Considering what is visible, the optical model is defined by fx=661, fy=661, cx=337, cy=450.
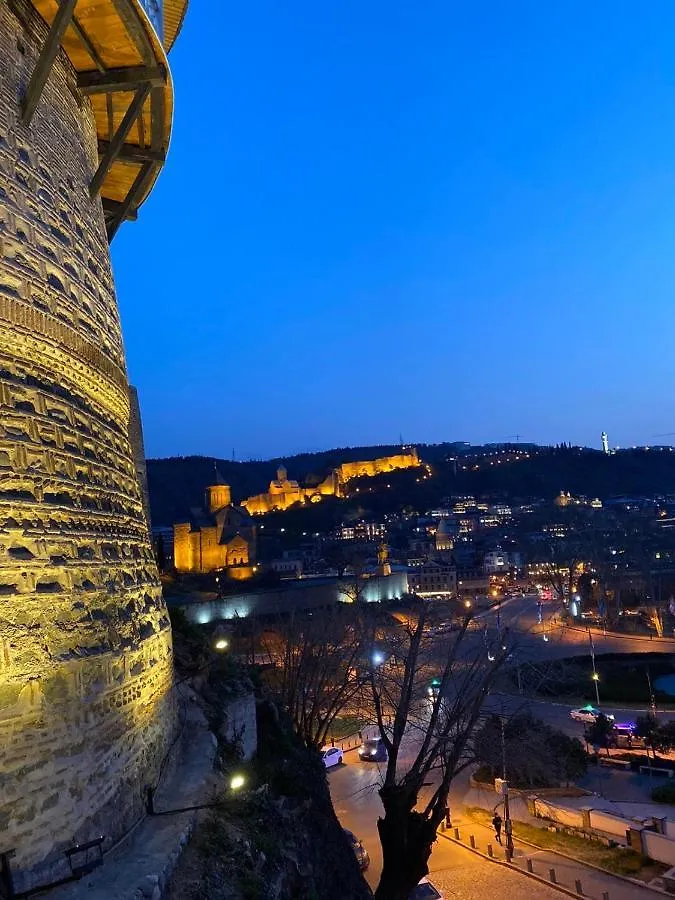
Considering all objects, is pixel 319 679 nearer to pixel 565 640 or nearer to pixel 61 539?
pixel 61 539

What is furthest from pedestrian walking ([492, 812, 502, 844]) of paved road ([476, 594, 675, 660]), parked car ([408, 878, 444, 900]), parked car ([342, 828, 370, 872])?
paved road ([476, 594, 675, 660])

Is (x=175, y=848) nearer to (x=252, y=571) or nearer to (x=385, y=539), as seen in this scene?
(x=252, y=571)

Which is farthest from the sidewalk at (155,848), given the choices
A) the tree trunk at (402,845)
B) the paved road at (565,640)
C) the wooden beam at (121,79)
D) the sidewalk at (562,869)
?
the paved road at (565,640)

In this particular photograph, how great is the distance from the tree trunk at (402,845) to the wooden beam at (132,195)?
32.2 ft

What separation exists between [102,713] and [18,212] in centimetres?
404

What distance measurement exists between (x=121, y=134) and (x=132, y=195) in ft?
10.8

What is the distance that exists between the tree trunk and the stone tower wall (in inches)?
169

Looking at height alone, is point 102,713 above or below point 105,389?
below

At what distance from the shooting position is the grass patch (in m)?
13.4

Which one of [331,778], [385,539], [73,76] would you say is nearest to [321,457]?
[385,539]

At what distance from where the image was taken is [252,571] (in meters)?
58.7

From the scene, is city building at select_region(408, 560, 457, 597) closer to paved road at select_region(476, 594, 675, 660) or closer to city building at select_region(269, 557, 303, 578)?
city building at select_region(269, 557, 303, 578)

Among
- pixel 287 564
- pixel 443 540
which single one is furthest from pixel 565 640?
pixel 443 540

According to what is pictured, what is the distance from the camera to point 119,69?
793cm
